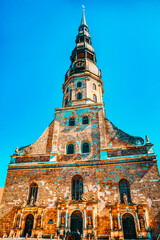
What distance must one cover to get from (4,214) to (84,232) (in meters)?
7.08

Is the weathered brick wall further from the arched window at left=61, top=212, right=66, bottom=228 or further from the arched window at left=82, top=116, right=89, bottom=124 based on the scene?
the arched window at left=82, top=116, right=89, bottom=124

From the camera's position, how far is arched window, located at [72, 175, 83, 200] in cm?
1650

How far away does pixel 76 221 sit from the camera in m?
15.5

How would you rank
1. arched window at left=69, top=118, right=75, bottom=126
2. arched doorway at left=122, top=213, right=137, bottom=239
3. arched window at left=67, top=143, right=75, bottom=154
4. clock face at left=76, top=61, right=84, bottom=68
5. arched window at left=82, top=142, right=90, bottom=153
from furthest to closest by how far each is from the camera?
clock face at left=76, top=61, right=84, bottom=68
arched window at left=69, top=118, right=75, bottom=126
arched window at left=67, top=143, right=75, bottom=154
arched window at left=82, top=142, right=90, bottom=153
arched doorway at left=122, top=213, right=137, bottom=239

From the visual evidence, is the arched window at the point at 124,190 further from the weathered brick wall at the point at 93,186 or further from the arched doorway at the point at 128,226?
the arched doorway at the point at 128,226

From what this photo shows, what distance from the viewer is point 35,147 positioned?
20.2 metres

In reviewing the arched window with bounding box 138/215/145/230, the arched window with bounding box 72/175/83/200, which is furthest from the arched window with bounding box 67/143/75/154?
the arched window with bounding box 138/215/145/230

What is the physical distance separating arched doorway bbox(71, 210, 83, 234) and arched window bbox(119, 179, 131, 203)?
3682 millimetres

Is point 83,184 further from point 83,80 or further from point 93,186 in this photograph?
point 83,80

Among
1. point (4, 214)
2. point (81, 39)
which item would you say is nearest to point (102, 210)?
point (4, 214)

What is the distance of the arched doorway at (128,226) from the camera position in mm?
14293

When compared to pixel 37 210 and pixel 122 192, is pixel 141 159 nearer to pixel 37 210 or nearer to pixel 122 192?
pixel 122 192

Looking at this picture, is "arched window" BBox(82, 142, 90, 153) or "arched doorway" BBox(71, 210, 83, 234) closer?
"arched doorway" BBox(71, 210, 83, 234)

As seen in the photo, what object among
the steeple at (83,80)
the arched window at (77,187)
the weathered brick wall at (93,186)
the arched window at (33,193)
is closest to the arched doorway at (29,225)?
the arched window at (33,193)
